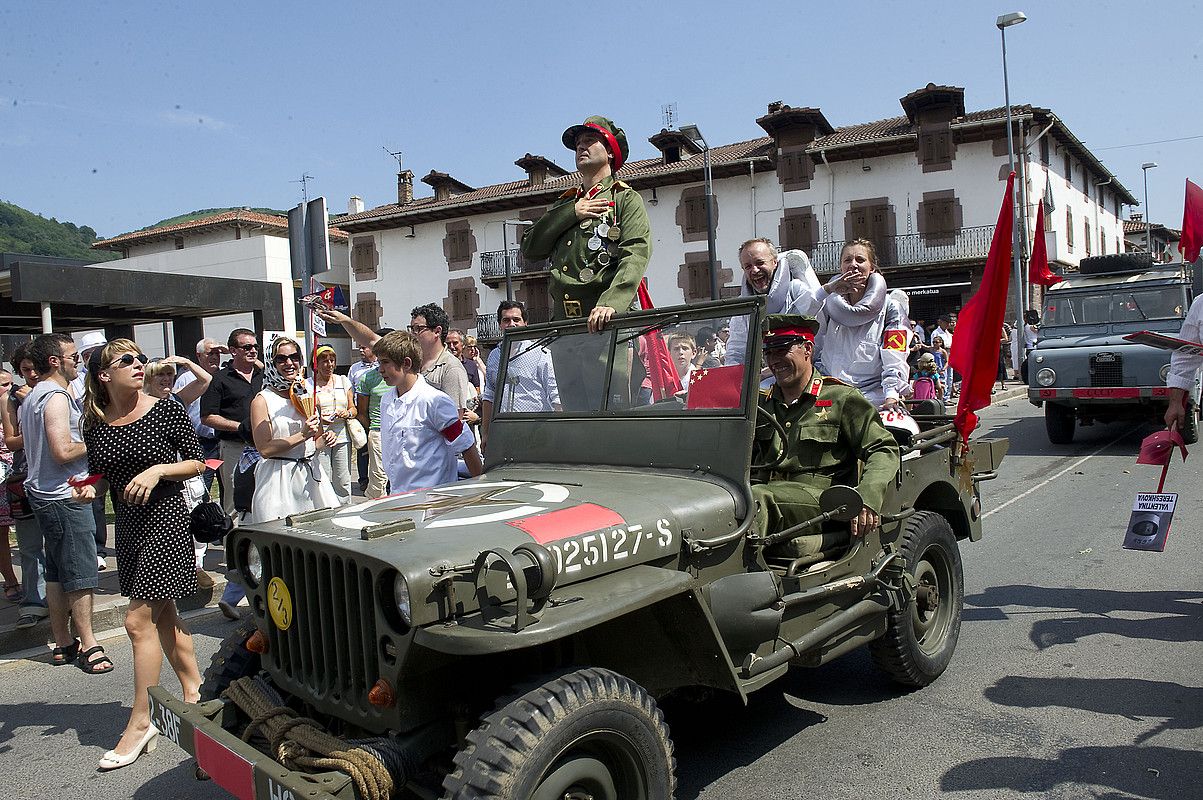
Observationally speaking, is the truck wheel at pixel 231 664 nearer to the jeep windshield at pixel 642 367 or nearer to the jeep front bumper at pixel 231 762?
the jeep front bumper at pixel 231 762

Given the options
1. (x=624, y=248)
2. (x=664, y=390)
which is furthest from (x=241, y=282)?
(x=664, y=390)

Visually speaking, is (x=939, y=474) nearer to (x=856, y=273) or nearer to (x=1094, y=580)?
(x=856, y=273)

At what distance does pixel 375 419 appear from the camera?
789 cm

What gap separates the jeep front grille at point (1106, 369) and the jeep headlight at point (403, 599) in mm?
11263

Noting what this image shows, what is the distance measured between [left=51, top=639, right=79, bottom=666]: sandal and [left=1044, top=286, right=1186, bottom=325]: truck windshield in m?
12.6

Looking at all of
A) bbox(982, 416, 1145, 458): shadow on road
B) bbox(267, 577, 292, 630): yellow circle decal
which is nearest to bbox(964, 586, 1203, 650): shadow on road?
bbox(267, 577, 292, 630): yellow circle decal

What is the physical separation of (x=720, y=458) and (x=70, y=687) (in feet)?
12.5

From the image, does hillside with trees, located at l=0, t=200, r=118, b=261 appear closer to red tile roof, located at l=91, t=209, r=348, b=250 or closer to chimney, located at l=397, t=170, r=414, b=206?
red tile roof, located at l=91, t=209, r=348, b=250

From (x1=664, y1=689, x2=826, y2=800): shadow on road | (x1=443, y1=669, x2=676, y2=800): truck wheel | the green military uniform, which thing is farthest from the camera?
the green military uniform

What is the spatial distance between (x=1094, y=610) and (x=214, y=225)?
1764 inches

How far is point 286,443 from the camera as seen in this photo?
4.96 m

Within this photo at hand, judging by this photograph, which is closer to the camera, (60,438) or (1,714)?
(1,714)

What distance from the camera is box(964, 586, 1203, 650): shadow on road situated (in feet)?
15.8

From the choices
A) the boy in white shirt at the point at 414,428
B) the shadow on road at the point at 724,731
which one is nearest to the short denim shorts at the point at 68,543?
the boy in white shirt at the point at 414,428
